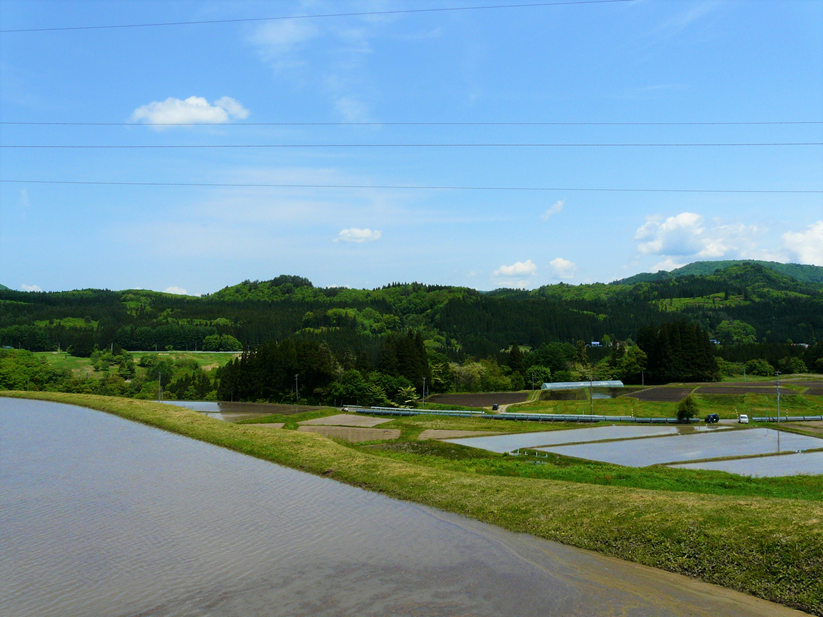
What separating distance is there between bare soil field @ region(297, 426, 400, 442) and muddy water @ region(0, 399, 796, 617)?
1146 inches

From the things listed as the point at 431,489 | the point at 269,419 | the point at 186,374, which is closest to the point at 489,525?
the point at 431,489

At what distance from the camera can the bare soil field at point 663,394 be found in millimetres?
98350

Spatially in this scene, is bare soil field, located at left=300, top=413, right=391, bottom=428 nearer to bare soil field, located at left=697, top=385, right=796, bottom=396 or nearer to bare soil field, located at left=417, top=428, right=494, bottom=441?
bare soil field, located at left=417, top=428, right=494, bottom=441

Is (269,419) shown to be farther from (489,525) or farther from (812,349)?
(812,349)

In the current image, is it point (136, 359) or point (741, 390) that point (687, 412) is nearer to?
point (741, 390)

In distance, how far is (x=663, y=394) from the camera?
10525 cm

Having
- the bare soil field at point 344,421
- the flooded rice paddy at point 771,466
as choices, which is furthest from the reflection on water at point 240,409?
the flooded rice paddy at point 771,466

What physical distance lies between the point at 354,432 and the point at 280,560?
145 feet

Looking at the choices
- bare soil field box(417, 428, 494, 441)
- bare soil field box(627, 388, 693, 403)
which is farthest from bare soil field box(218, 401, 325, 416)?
bare soil field box(627, 388, 693, 403)

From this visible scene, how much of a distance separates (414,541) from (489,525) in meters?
3.43

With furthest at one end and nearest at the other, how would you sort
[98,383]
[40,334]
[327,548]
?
[40,334] → [98,383] → [327,548]

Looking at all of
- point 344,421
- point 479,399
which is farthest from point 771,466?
point 479,399

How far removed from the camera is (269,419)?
67812mm

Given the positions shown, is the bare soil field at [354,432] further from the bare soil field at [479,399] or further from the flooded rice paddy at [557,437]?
the bare soil field at [479,399]
